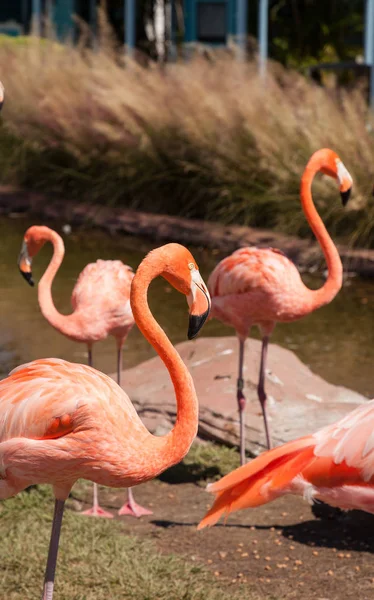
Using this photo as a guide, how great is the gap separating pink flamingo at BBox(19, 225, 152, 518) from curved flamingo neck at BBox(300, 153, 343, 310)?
37.0 inches

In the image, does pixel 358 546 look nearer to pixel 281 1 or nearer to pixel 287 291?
pixel 287 291

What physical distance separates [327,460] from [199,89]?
309 inches

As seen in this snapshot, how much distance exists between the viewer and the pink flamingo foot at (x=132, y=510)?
426 cm

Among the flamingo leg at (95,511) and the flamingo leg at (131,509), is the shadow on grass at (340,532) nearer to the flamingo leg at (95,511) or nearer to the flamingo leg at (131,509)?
the flamingo leg at (131,509)

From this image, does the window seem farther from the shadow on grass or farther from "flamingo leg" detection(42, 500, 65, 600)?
"flamingo leg" detection(42, 500, 65, 600)

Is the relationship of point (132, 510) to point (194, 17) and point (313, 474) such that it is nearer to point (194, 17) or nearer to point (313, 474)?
point (313, 474)

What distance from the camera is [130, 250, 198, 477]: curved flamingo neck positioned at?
113 inches

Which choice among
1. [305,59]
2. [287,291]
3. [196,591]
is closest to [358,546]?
[196,591]

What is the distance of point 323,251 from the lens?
5074 millimetres

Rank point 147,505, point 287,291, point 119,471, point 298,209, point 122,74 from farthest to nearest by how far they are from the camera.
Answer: point 122,74, point 298,209, point 287,291, point 147,505, point 119,471

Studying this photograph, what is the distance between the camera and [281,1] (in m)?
19.7

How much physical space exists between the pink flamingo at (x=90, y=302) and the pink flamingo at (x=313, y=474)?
151 centimetres

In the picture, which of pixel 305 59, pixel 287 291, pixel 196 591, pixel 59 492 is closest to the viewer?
pixel 59 492

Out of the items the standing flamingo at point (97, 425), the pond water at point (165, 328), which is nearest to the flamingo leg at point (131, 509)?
the standing flamingo at point (97, 425)
